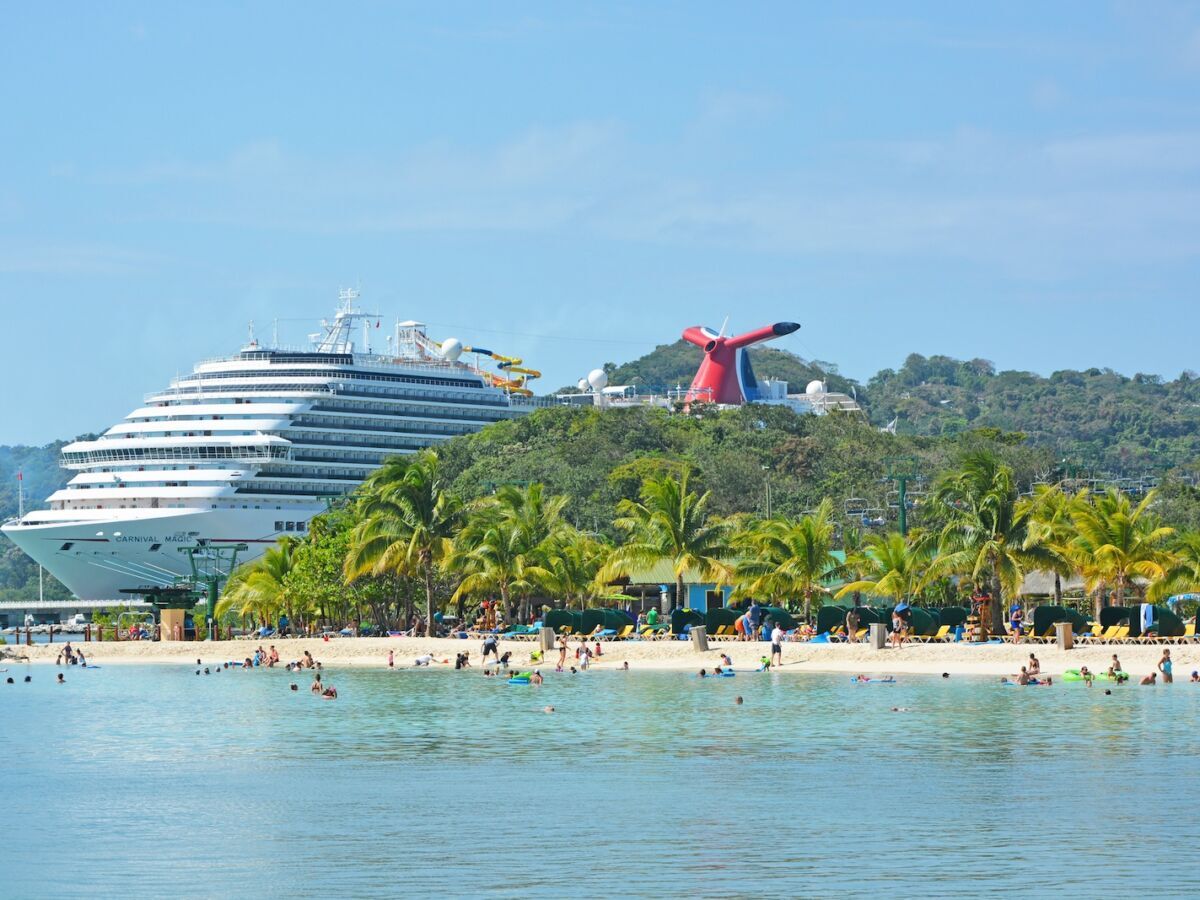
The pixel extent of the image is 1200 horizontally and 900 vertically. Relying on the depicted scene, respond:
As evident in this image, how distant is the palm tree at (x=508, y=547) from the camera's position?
184ft


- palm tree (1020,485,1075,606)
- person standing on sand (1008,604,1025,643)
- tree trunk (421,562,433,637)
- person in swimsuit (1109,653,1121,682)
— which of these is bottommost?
person in swimsuit (1109,653,1121,682)

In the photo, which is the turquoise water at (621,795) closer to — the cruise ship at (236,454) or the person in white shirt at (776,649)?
the person in white shirt at (776,649)

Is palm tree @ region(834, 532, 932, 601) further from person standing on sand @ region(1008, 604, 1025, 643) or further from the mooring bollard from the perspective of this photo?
the mooring bollard

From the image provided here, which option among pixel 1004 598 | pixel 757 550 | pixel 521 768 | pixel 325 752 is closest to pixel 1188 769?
pixel 521 768

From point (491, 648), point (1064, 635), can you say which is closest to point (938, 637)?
point (1064, 635)

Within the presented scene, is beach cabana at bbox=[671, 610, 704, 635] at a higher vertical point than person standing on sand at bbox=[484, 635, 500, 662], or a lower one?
higher

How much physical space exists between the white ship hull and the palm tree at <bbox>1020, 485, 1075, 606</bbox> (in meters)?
55.5

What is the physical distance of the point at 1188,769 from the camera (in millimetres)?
25109

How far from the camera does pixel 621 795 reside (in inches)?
931

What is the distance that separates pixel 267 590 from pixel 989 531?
3213 cm

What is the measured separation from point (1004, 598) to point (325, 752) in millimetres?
24403

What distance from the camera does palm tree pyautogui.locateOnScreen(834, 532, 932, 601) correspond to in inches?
1984

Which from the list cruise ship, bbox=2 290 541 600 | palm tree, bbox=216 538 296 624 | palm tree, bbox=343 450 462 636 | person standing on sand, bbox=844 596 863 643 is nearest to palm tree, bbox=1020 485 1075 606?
person standing on sand, bbox=844 596 863 643

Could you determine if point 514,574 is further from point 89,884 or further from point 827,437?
point 827,437
